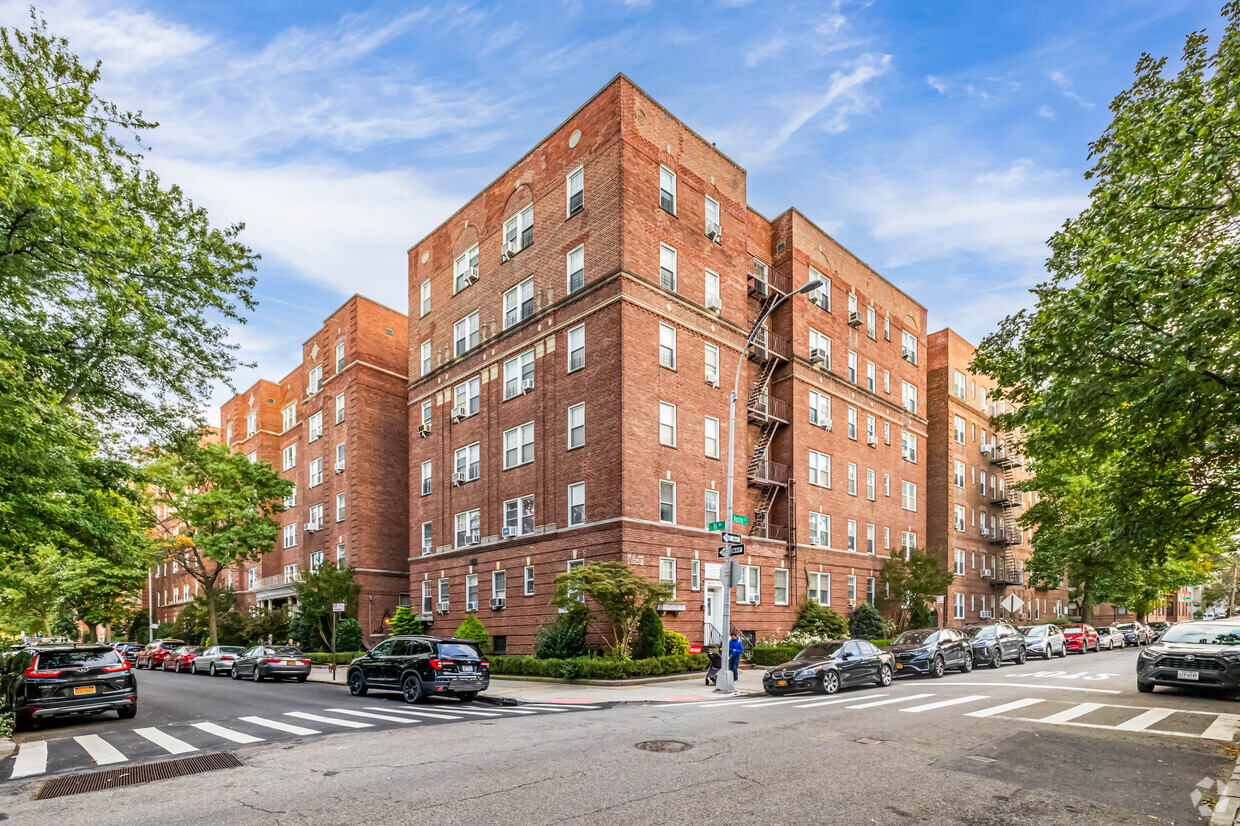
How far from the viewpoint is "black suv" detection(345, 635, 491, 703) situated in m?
17.7

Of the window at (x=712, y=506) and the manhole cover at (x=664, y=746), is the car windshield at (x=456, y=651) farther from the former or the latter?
the window at (x=712, y=506)

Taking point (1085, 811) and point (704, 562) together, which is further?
point (704, 562)

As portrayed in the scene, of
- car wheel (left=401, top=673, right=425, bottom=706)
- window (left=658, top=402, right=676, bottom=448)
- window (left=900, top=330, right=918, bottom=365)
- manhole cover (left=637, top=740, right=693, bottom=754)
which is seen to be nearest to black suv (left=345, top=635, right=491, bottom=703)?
car wheel (left=401, top=673, right=425, bottom=706)

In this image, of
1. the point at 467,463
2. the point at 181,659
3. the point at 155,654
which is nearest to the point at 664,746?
the point at 467,463

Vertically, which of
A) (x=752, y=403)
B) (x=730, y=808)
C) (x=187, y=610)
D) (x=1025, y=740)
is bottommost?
(x=187, y=610)

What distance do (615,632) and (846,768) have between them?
55.4ft

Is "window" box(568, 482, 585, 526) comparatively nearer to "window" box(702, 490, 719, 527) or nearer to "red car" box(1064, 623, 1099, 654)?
"window" box(702, 490, 719, 527)

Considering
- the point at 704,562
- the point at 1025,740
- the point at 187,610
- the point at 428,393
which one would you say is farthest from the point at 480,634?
the point at 187,610

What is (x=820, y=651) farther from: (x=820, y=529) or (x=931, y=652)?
(x=820, y=529)

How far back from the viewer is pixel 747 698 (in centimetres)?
1884

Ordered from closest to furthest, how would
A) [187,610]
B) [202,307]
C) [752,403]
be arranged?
[202,307]
[752,403]
[187,610]

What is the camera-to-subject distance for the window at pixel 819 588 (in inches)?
1362

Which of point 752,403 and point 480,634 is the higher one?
point 752,403

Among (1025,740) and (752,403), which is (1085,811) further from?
(752,403)
